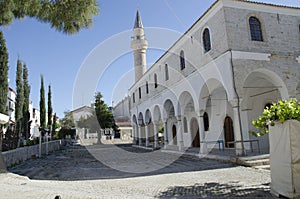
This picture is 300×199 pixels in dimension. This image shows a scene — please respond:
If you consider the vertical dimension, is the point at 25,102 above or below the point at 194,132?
above

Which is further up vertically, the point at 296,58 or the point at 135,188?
the point at 296,58

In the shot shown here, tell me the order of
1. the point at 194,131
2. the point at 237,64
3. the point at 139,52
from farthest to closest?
the point at 139,52
the point at 194,131
the point at 237,64

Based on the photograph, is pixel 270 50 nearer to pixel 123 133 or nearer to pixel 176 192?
pixel 176 192

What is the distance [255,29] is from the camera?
1159 centimetres

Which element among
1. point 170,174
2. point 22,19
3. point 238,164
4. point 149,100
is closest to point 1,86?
point 149,100

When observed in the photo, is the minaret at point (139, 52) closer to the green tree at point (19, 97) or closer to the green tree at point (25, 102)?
the green tree at point (25, 102)

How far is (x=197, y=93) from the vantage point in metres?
13.1

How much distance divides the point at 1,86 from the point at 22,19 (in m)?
14.9

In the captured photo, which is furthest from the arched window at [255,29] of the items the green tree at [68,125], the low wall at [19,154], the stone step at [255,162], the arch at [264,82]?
the green tree at [68,125]

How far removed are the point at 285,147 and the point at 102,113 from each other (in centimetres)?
2793

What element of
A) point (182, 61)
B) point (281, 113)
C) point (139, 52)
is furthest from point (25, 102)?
point (281, 113)

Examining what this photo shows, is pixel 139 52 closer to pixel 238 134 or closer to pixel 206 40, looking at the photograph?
pixel 206 40

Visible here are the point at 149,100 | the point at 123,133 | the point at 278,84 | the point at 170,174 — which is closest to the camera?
the point at 170,174

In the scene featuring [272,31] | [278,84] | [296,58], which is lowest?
[278,84]
